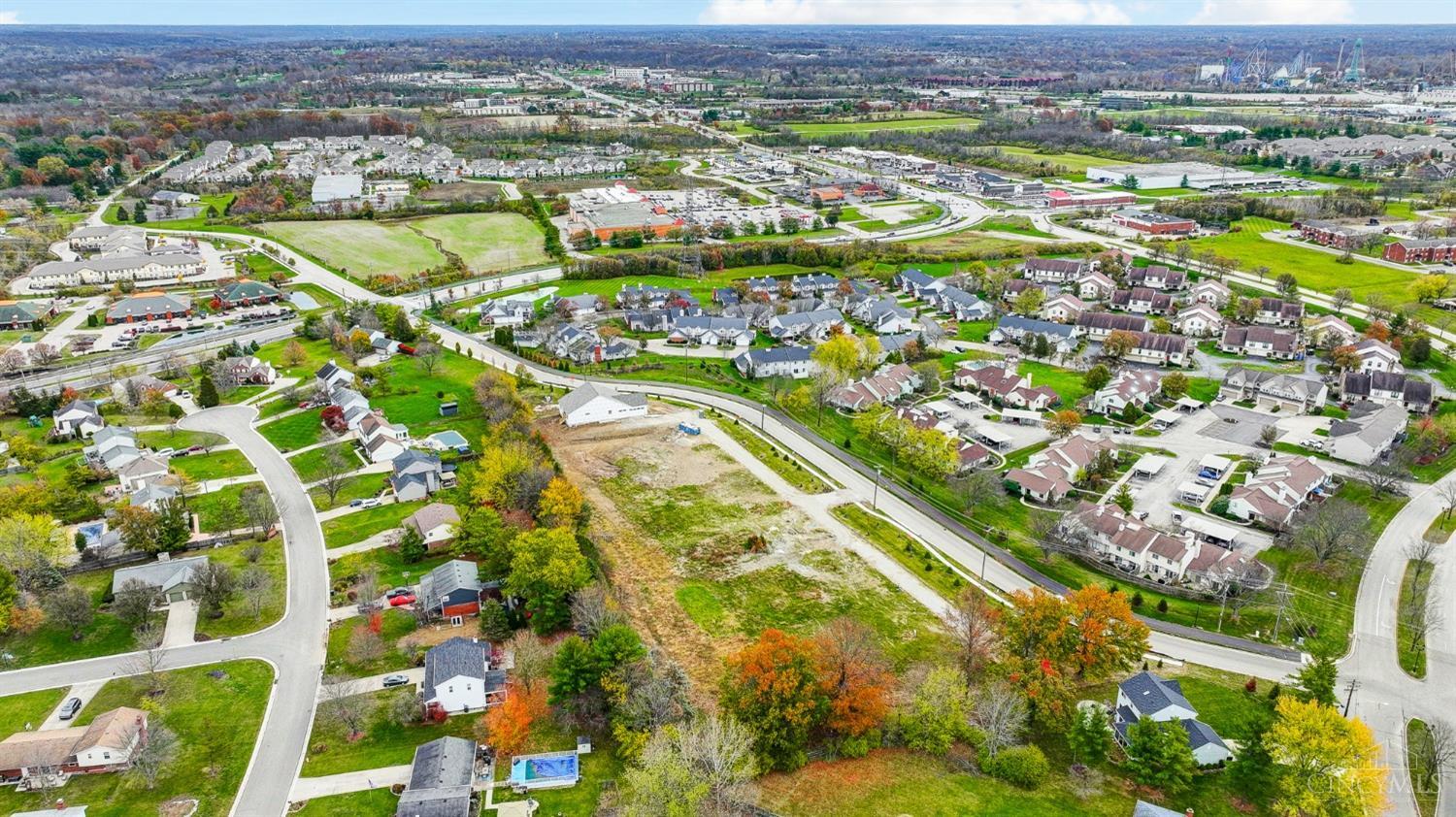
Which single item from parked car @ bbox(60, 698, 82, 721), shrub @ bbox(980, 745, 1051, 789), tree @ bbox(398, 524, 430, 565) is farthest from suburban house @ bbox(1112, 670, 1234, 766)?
parked car @ bbox(60, 698, 82, 721)

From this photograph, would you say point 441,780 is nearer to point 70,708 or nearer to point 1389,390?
point 70,708

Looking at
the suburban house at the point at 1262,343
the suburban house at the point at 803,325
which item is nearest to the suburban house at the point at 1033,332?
the suburban house at the point at 1262,343

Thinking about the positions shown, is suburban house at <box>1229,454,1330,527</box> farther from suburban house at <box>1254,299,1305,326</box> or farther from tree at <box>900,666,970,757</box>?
suburban house at <box>1254,299,1305,326</box>

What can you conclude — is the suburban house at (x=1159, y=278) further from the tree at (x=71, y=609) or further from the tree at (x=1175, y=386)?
the tree at (x=71, y=609)

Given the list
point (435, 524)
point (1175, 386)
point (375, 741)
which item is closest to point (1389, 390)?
point (1175, 386)

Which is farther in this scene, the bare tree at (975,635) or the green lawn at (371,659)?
the green lawn at (371,659)

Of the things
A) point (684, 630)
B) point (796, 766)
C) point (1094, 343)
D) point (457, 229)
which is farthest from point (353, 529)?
point (457, 229)
